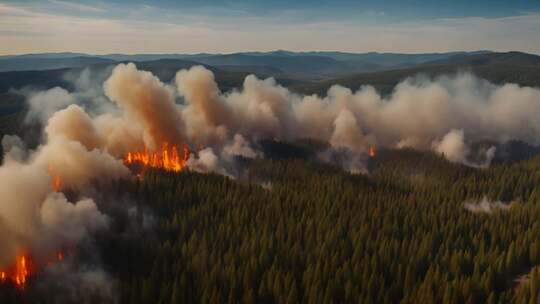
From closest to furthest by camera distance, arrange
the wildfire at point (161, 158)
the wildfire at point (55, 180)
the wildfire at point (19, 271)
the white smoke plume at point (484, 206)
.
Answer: the wildfire at point (19, 271)
the wildfire at point (55, 180)
the white smoke plume at point (484, 206)
the wildfire at point (161, 158)

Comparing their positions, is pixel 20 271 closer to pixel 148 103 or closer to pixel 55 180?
pixel 55 180

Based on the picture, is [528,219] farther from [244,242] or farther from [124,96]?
[124,96]

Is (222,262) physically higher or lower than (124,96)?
lower

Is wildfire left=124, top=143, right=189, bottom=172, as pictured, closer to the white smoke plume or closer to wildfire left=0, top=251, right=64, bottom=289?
wildfire left=0, top=251, right=64, bottom=289

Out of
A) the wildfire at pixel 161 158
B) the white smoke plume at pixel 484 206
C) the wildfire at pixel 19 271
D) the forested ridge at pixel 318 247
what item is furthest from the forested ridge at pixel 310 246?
the wildfire at pixel 161 158

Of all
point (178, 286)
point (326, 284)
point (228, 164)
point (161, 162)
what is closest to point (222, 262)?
point (178, 286)

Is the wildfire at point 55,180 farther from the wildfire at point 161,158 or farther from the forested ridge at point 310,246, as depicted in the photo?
the wildfire at point 161,158
